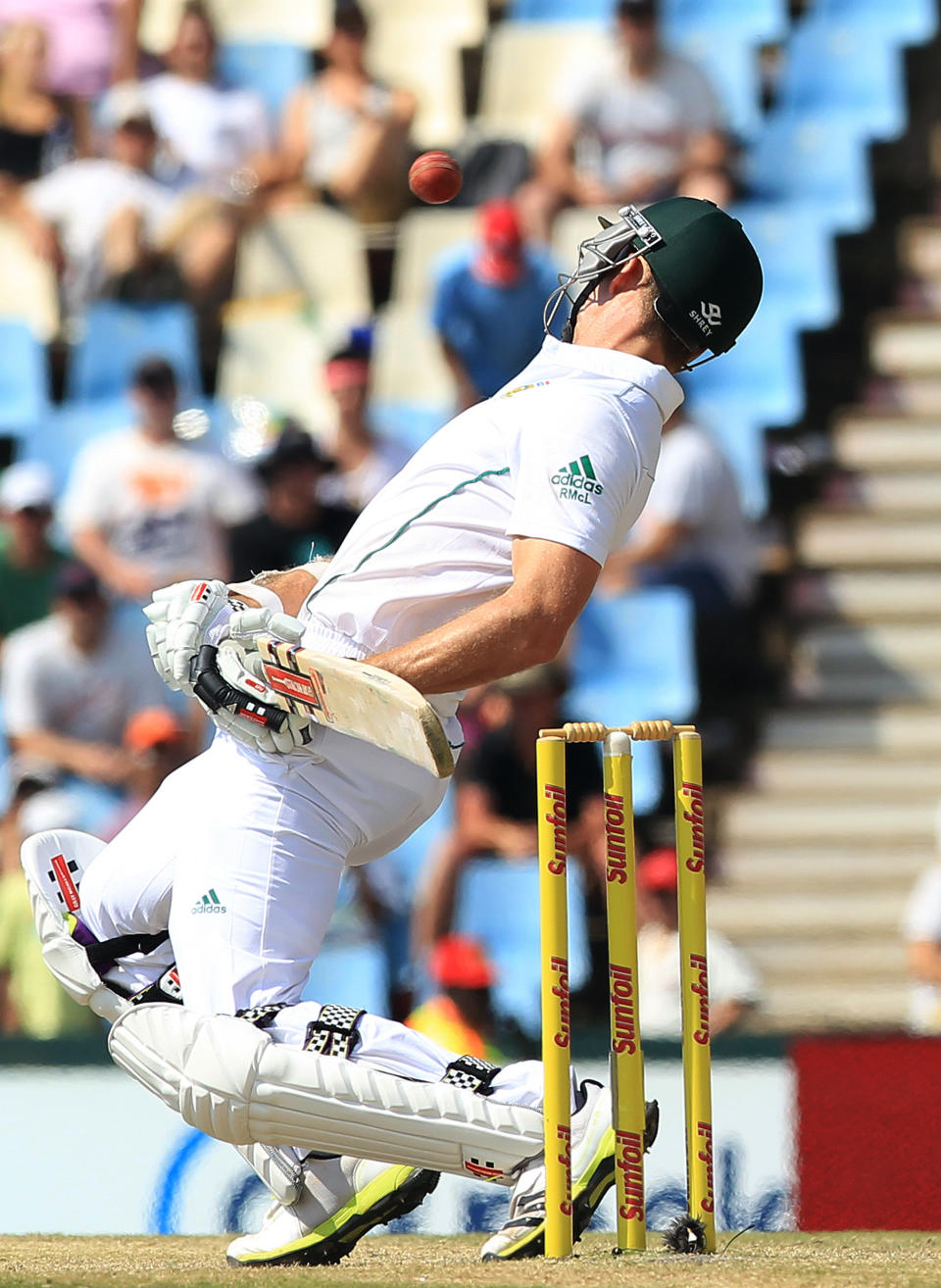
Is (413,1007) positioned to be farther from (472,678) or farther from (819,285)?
(819,285)

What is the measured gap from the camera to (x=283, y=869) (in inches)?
131

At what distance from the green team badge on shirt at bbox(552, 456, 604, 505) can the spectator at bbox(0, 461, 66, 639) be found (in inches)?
205

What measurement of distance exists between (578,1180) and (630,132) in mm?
6969

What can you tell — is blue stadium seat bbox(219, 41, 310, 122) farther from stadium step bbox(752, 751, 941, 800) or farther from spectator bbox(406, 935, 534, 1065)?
spectator bbox(406, 935, 534, 1065)

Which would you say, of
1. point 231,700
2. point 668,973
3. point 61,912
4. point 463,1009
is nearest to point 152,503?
point 463,1009

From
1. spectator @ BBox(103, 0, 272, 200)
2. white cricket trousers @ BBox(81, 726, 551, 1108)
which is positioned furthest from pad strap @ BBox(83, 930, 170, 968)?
spectator @ BBox(103, 0, 272, 200)

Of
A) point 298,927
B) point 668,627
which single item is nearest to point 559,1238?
point 298,927

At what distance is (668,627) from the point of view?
772 centimetres

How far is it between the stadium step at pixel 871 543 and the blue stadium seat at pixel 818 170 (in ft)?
5.20

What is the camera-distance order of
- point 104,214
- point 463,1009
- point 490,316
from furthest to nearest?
point 104,214, point 490,316, point 463,1009

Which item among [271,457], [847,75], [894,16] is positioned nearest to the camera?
[271,457]

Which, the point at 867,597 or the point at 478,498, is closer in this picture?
the point at 478,498

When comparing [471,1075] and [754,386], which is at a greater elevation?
[754,386]

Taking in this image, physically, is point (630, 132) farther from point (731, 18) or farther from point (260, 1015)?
point (260, 1015)
